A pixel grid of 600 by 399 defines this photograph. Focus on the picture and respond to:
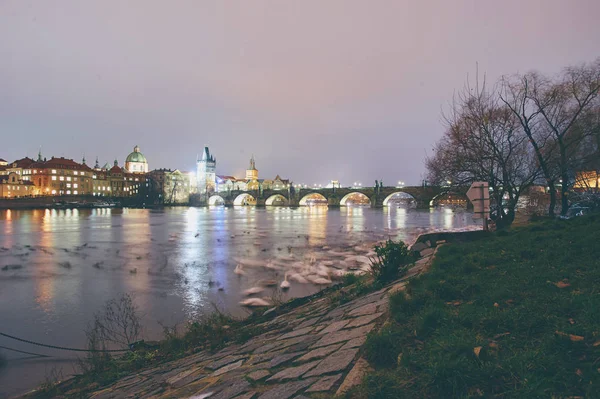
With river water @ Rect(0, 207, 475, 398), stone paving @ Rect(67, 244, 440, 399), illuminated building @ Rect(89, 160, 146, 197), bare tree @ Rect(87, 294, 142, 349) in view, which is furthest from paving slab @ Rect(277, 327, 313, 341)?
illuminated building @ Rect(89, 160, 146, 197)

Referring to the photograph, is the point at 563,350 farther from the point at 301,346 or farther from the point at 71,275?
the point at 71,275

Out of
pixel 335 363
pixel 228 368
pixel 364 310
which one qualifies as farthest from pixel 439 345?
pixel 228 368

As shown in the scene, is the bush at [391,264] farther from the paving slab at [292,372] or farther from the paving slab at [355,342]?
the paving slab at [292,372]

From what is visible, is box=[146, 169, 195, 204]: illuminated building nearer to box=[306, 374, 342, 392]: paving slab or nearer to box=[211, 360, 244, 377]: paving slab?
box=[211, 360, 244, 377]: paving slab

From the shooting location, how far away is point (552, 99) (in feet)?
63.8

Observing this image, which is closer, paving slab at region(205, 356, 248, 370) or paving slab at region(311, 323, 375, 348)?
paving slab at region(311, 323, 375, 348)

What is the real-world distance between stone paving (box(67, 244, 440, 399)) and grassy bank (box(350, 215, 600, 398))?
0.38 m

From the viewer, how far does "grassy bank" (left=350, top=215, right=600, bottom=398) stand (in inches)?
118

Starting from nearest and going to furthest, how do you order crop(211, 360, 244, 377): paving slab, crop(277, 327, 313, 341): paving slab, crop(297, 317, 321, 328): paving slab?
crop(211, 360, 244, 377): paving slab
crop(277, 327, 313, 341): paving slab
crop(297, 317, 321, 328): paving slab

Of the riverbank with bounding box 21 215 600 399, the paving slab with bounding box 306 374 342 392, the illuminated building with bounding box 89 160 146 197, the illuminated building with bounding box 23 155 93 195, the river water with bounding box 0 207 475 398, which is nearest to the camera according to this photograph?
the riverbank with bounding box 21 215 600 399

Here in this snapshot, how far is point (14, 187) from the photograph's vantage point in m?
129

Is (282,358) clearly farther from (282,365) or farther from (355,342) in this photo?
(355,342)

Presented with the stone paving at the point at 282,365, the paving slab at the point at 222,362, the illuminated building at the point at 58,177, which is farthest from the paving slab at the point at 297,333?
the illuminated building at the point at 58,177

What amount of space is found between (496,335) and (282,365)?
2.60m
